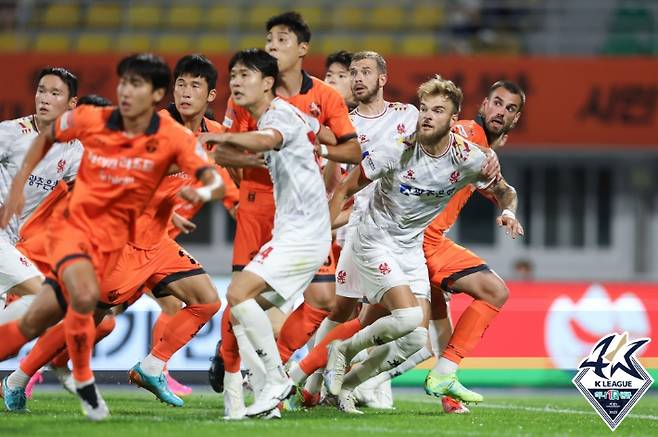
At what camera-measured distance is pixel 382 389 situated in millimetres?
9891

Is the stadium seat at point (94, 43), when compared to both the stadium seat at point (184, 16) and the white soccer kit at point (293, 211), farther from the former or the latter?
the white soccer kit at point (293, 211)

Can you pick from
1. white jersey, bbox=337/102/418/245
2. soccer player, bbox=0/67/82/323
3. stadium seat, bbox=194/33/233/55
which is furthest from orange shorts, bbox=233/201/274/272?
stadium seat, bbox=194/33/233/55

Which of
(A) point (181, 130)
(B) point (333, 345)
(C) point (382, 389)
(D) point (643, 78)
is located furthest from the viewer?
(D) point (643, 78)

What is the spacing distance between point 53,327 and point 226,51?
12.4 m

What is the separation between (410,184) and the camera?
28.2 ft

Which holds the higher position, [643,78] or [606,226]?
[643,78]

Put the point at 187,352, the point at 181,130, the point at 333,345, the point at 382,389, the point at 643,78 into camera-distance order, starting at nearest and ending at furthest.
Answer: the point at 181,130 → the point at 333,345 → the point at 382,389 → the point at 187,352 → the point at 643,78

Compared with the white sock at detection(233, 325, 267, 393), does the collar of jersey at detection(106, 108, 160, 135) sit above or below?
above

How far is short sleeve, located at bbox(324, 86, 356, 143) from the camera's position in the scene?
8.44 m

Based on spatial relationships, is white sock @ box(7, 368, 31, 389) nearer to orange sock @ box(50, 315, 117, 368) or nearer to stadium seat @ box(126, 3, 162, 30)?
orange sock @ box(50, 315, 117, 368)

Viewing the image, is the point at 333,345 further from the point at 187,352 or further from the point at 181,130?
the point at 187,352

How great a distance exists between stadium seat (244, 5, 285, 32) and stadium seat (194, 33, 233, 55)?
0.45 m

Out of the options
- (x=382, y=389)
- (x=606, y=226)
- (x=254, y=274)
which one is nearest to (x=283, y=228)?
(x=254, y=274)

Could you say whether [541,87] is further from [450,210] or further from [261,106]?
[261,106]
